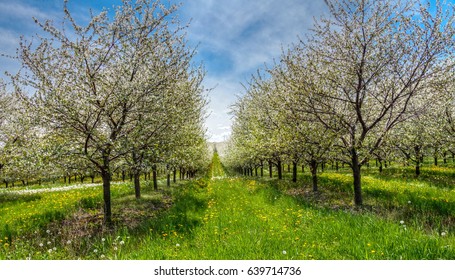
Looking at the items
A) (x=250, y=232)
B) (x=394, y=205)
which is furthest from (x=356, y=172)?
(x=250, y=232)

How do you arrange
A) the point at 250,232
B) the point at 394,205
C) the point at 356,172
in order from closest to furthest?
the point at 250,232 < the point at 394,205 < the point at 356,172

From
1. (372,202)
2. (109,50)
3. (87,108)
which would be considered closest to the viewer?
(87,108)

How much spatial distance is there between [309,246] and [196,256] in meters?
2.50

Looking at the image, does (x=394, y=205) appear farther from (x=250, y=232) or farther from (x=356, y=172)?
(x=250, y=232)

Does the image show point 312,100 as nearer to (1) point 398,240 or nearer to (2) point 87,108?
Result: (1) point 398,240

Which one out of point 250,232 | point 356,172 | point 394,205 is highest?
point 356,172

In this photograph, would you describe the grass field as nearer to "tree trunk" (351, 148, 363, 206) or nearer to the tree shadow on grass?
the tree shadow on grass

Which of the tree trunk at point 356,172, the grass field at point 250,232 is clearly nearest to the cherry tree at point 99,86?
the grass field at point 250,232

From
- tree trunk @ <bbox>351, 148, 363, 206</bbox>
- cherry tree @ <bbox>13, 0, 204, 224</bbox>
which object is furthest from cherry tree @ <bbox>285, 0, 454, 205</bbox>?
cherry tree @ <bbox>13, 0, 204, 224</bbox>

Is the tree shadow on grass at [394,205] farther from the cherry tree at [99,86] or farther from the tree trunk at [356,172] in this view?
the cherry tree at [99,86]

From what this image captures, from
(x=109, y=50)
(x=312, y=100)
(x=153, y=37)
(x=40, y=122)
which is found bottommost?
(x=40, y=122)

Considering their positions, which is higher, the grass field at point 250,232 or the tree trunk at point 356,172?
the tree trunk at point 356,172
